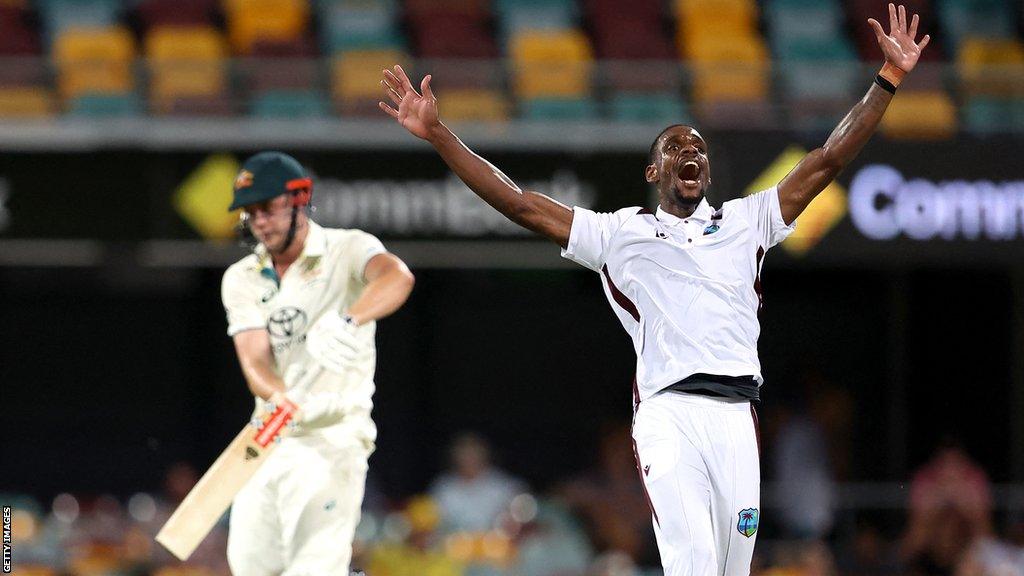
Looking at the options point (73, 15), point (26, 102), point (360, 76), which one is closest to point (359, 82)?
point (360, 76)

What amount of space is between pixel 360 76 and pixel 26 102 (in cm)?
246

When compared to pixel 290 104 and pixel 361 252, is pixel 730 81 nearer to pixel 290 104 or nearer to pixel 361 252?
pixel 290 104

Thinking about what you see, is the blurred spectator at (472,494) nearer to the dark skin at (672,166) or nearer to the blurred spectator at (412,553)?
the blurred spectator at (412,553)

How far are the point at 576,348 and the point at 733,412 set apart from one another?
10.4 m

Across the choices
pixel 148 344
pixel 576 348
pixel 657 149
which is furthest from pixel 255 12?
pixel 657 149

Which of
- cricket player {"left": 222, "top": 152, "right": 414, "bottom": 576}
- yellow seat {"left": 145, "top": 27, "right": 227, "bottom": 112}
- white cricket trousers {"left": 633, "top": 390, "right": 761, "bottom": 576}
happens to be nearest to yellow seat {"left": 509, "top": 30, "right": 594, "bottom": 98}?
yellow seat {"left": 145, "top": 27, "right": 227, "bottom": 112}

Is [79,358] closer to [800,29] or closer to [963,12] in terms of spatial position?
[800,29]

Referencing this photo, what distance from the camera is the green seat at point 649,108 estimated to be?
11883mm

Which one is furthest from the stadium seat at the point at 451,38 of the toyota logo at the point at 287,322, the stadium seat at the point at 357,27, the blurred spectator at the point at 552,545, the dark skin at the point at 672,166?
the dark skin at the point at 672,166

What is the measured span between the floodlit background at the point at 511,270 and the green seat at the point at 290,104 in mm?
23

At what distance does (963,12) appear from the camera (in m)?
14.8

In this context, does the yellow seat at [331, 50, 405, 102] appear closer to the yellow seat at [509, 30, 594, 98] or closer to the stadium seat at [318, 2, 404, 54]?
the yellow seat at [509, 30, 594, 98]

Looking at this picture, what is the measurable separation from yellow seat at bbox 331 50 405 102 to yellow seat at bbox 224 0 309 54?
164cm

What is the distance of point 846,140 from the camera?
5.87 metres
